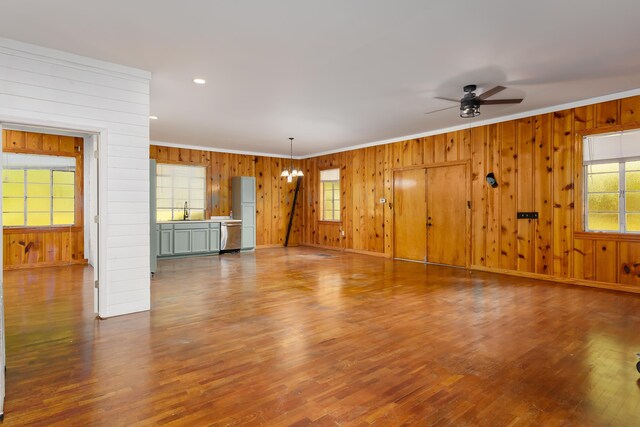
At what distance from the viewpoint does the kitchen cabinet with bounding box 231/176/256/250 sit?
30.8 feet

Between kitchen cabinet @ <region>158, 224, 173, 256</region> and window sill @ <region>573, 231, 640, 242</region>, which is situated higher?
window sill @ <region>573, 231, 640, 242</region>

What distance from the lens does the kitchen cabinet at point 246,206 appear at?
9391 millimetres

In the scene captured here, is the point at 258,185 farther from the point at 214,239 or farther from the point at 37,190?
the point at 37,190

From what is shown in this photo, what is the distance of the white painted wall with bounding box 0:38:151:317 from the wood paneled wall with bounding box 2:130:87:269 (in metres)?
4.35

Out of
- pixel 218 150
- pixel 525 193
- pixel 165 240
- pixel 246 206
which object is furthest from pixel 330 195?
pixel 525 193

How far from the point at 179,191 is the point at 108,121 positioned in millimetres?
5406

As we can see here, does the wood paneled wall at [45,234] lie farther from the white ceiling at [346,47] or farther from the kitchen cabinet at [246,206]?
the kitchen cabinet at [246,206]

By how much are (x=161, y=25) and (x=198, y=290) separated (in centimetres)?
341

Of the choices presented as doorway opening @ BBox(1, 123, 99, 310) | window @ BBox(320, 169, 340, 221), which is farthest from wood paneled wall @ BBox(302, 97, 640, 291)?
doorway opening @ BBox(1, 123, 99, 310)

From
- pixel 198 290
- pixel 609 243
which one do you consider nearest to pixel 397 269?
pixel 609 243

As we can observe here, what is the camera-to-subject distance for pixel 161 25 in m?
3.12

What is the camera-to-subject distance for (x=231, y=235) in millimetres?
9125

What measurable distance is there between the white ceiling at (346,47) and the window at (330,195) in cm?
437

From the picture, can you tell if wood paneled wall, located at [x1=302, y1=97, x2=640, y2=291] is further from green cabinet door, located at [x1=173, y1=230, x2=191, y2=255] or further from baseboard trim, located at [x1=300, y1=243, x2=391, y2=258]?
green cabinet door, located at [x1=173, y1=230, x2=191, y2=255]
